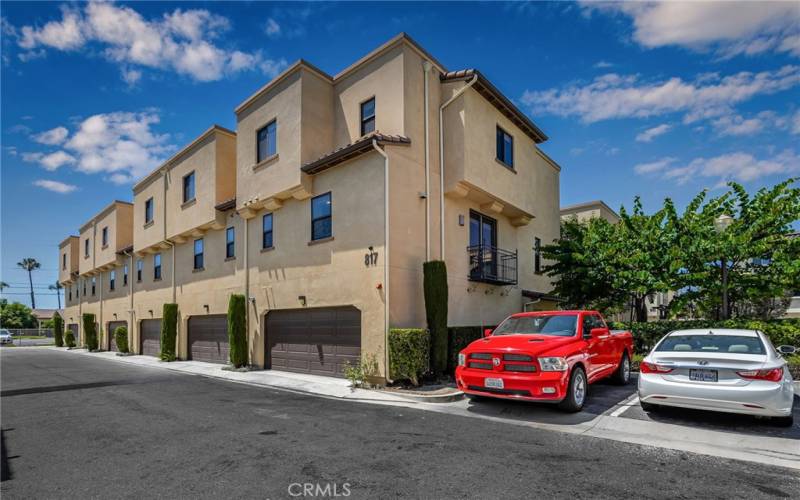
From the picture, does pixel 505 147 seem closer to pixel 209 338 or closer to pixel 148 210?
pixel 209 338

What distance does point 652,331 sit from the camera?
1353cm

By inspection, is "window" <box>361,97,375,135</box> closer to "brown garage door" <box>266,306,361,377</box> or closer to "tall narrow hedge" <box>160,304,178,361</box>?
"brown garage door" <box>266,306,361,377</box>

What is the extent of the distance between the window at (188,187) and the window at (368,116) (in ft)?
34.3

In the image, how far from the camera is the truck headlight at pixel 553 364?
7.48 metres

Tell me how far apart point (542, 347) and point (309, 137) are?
9.51 meters

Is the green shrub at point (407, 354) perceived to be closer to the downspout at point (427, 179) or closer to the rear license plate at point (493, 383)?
the downspout at point (427, 179)

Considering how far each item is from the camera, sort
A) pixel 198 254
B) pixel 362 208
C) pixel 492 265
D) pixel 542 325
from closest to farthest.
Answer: pixel 542 325
pixel 362 208
pixel 492 265
pixel 198 254

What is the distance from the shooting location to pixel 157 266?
914 inches

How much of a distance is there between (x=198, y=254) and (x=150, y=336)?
25.4 ft

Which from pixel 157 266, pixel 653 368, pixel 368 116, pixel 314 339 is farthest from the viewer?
pixel 157 266

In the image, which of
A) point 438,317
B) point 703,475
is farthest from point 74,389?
point 703,475

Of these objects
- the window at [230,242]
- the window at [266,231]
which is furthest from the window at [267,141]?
the window at [230,242]

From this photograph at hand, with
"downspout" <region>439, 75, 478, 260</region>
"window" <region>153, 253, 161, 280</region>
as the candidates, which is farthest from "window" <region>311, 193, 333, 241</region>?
"window" <region>153, 253, 161, 280</region>

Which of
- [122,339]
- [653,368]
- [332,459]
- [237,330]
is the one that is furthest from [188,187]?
[653,368]
